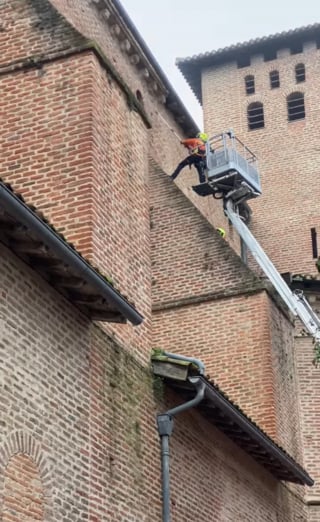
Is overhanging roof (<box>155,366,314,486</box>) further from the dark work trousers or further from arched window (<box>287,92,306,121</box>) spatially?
arched window (<box>287,92,306,121</box>)

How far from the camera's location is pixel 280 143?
1017 inches

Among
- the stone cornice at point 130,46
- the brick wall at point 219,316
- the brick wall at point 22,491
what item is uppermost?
the stone cornice at point 130,46

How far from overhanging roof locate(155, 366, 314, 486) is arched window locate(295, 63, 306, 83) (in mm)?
14367

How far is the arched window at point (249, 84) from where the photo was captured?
2667cm

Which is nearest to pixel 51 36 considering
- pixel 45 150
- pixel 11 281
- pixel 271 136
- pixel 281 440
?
pixel 45 150

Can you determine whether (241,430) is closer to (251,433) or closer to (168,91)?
(251,433)

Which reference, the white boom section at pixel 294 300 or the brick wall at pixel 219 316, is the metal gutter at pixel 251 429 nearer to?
the brick wall at pixel 219 316

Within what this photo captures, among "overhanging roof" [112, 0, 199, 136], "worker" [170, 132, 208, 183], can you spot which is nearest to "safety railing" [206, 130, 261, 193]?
"worker" [170, 132, 208, 183]

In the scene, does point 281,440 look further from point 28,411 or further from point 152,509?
point 28,411

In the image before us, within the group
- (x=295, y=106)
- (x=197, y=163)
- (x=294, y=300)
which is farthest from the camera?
(x=295, y=106)

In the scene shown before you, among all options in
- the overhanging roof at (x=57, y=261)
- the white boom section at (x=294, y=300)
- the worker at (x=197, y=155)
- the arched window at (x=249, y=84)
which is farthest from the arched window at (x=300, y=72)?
the overhanging roof at (x=57, y=261)

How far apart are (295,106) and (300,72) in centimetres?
108

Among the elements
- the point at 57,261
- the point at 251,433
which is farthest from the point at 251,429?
the point at 57,261

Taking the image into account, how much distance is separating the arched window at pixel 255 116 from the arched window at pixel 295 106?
813mm
